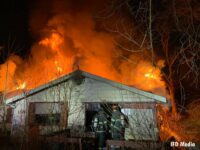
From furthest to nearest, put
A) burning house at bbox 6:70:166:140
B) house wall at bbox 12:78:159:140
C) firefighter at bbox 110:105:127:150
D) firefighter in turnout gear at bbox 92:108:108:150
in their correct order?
house wall at bbox 12:78:159:140, burning house at bbox 6:70:166:140, firefighter at bbox 110:105:127:150, firefighter in turnout gear at bbox 92:108:108:150

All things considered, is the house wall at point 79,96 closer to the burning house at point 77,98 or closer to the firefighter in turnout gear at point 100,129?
the burning house at point 77,98

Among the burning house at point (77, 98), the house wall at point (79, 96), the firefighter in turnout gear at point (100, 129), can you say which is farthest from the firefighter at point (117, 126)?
the house wall at point (79, 96)

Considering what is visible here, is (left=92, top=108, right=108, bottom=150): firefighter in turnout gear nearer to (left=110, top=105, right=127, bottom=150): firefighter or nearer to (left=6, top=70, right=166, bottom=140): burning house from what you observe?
(left=110, top=105, right=127, bottom=150): firefighter

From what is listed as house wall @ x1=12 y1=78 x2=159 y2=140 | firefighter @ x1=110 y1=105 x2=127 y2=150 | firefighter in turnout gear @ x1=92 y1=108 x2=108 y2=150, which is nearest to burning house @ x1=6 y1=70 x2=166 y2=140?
house wall @ x1=12 y1=78 x2=159 y2=140

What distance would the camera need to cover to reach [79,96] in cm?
1341

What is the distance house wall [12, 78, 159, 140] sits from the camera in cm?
1280

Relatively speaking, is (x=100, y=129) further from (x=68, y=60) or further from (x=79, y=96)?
(x=68, y=60)

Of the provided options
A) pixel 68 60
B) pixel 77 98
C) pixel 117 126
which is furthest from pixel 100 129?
pixel 68 60

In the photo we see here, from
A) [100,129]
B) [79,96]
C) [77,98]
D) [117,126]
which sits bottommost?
[100,129]

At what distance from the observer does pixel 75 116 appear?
43.6 feet

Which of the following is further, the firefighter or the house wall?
the house wall

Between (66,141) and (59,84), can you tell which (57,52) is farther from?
(66,141)

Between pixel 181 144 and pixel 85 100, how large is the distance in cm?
689

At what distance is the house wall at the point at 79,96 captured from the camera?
12.8 m
